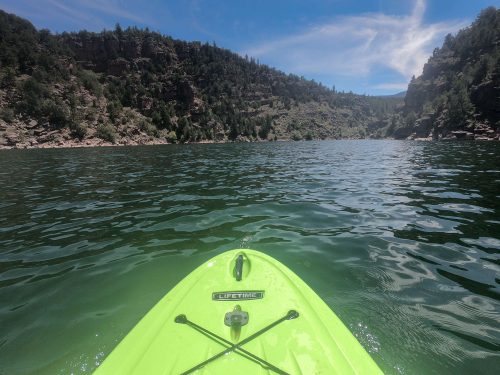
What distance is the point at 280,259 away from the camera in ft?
21.3

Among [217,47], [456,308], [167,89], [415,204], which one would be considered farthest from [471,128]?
[217,47]

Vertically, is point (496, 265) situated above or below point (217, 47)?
below

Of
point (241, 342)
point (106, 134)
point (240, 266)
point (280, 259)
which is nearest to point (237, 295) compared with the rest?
point (240, 266)

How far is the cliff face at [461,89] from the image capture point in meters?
88.7

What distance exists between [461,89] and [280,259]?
11862 cm

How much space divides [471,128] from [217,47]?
154102mm

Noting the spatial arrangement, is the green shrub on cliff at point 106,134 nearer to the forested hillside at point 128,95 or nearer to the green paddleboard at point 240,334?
the forested hillside at point 128,95

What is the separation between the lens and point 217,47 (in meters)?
194

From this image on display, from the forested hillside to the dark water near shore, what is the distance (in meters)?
75.9

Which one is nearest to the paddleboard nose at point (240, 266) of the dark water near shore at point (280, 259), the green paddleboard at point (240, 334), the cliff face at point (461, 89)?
the green paddleboard at point (240, 334)

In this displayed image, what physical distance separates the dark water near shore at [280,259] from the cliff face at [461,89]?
289 ft

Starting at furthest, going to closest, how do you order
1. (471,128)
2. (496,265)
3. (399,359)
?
1. (471,128)
2. (496,265)
3. (399,359)

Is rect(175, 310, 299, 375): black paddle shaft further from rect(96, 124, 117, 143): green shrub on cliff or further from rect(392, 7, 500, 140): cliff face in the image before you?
rect(392, 7, 500, 140): cliff face

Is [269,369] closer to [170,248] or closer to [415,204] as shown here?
[170,248]
